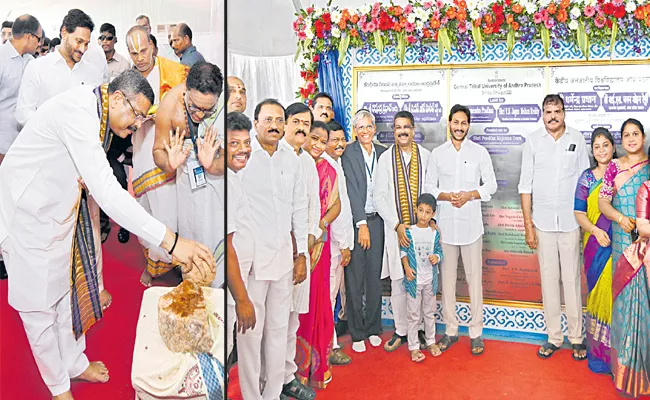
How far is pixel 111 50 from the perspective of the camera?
186 centimetres

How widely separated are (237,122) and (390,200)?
1214mm

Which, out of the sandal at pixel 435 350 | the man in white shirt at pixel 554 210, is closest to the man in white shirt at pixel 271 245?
the sandal at pixel 435 350

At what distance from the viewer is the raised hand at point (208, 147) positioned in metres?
2.00

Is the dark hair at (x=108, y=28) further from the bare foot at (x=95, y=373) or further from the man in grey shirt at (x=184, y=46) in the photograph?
the bare foot at (x=95, y=373)

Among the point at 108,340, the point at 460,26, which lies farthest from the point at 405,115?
the point at 108,340

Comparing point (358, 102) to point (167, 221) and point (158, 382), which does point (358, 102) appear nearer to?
point (167, 221)

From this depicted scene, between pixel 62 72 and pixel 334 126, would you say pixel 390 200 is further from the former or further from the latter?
pixel 62 72

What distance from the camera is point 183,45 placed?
1.97m

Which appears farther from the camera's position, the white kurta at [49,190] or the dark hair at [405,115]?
the dark hair at [405,115]

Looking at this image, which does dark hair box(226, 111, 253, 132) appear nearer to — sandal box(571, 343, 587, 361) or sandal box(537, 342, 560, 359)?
sandal box(537, 342, 560, 359)

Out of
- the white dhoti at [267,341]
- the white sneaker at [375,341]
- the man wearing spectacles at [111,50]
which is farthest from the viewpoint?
the white sneaker at [375,341]

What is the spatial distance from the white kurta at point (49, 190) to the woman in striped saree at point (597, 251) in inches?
96.9

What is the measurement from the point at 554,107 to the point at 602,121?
0.90ft

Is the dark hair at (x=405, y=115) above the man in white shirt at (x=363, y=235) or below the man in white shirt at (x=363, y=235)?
above
